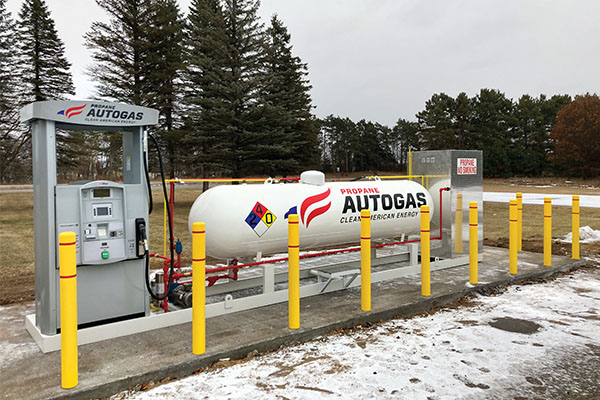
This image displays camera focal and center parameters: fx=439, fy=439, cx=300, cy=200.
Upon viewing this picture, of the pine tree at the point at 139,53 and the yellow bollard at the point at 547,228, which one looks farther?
the pine tree at the point at 139,53

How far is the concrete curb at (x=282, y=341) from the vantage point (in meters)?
3.66

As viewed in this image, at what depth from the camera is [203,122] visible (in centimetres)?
2325

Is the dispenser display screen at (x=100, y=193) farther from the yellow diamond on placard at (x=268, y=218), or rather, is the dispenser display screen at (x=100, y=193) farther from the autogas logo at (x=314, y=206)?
the autogas logo at (x=314, y=206)

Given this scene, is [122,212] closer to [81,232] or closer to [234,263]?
[81,232]

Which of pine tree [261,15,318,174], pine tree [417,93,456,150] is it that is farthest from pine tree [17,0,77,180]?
pine tree [417,93,456,150]

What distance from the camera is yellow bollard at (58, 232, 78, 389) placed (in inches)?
141

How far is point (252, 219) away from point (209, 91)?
19057mm

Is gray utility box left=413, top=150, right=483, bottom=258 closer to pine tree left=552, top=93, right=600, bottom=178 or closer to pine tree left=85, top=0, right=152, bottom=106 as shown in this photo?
pine tree left=85, top=0, right=152, bottom=106

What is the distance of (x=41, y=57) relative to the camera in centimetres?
2702

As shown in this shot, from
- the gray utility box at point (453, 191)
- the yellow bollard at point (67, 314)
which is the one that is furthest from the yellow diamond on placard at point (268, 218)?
the gray utility box at point (453, 191)

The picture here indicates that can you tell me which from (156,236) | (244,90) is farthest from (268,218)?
(244,90)

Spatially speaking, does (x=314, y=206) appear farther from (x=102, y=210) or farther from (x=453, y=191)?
(x=453, y=191)

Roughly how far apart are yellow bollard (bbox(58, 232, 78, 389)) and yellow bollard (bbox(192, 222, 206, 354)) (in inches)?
41.4

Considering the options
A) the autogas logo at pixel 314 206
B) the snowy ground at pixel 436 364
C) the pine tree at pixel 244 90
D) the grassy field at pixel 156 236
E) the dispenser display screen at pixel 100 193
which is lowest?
the snowy ground at pixel 436 364
